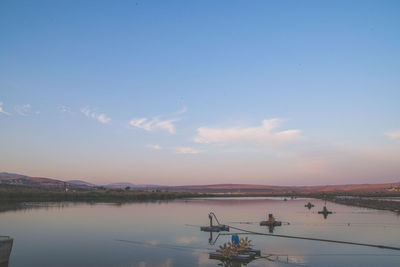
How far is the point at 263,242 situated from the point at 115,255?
9.17 meters

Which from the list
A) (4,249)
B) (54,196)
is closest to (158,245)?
(4,249)

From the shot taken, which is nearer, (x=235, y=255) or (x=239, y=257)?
(x=239, y=257)

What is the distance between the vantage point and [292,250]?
19.1m

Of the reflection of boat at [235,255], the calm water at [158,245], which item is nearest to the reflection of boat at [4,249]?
the calm water at [158,245]

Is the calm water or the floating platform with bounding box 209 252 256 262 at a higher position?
the floating platform with bounding box 209 252 256 262

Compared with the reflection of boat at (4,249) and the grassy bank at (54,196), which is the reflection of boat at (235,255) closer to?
the reflection of boat at (4,249)

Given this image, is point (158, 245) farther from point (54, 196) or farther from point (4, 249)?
point (54, 196)

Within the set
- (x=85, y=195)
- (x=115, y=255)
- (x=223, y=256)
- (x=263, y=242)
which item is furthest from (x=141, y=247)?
(x=85, y=195)

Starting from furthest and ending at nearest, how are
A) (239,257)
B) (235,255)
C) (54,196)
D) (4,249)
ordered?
1. (54,196)
2. (235,255)
3. (239,257)
4. (4,249)

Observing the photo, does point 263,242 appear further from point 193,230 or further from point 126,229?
point 126,229

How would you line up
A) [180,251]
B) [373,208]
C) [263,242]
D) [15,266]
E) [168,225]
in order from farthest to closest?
1. [373,208]
2. [168,225]
3. [263,242]
4. [180,251]
5. [15,266]

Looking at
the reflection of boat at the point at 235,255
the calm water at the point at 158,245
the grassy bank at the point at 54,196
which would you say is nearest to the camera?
the reflection of boat at the point at 235,255

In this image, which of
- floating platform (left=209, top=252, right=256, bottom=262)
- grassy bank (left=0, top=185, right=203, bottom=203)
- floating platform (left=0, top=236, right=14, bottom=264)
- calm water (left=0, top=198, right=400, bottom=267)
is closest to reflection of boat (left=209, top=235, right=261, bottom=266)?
floating platform (left=209, top=252, right=256, bottom=262)

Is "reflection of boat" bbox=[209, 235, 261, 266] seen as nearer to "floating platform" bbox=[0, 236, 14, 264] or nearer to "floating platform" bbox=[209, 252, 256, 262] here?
"floating platform" bbox=[209, 252, 256, 262]
